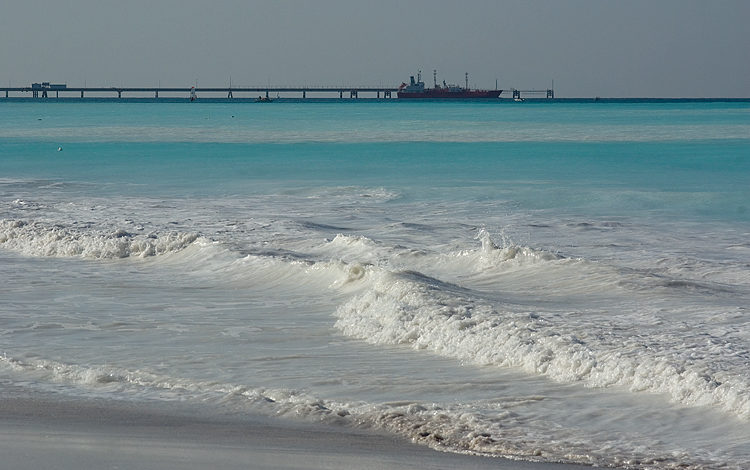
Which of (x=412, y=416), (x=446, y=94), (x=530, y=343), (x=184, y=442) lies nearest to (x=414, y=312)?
(x=530, y=343)

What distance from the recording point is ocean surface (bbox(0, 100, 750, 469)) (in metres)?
6.89

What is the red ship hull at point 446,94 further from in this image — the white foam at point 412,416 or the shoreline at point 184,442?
the shoreline at point 184,442

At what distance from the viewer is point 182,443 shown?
6.24 m

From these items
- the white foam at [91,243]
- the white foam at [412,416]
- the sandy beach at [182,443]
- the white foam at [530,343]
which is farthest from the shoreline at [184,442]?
the white foam at [91,243]

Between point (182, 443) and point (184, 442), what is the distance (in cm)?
2

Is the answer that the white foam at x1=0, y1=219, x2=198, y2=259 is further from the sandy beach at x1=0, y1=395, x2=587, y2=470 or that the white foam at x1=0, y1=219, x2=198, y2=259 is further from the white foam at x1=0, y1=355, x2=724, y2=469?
the sandy beach at x1=0, y1=395, x2=587, y2=470

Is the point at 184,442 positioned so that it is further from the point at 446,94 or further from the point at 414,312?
the point at 446,94

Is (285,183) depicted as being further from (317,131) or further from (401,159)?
(317,131)

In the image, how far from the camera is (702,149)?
158 ft

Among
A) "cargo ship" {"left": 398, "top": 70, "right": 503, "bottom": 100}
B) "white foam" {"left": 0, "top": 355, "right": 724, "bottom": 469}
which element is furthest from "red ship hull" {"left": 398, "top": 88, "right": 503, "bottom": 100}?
"white foam" {"left": 0, "top": 355, "right": 724, "bottom": 469}

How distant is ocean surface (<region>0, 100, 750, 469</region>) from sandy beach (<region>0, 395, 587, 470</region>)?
0.28 meters

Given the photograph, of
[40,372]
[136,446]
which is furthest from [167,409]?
[40,372]

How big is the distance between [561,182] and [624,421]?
81.4 feet

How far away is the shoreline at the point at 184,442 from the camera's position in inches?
230
